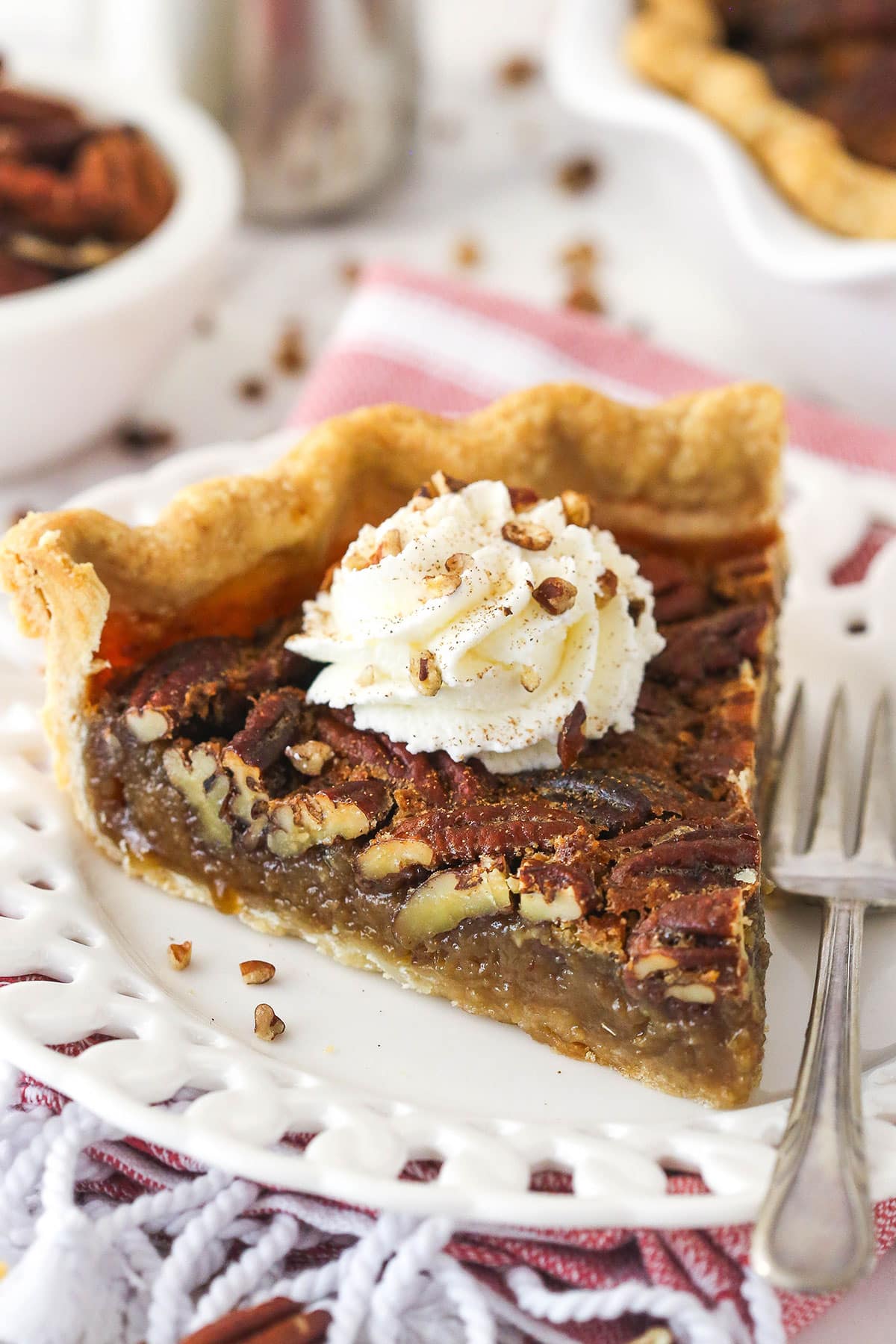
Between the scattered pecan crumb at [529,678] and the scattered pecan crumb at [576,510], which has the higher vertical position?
the scattered pecan crumb at [576,510]

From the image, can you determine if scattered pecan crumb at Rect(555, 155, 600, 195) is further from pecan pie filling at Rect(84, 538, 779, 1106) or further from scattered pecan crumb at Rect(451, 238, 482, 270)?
pecan pie filling at Rect(84, 538, 779, 1106)

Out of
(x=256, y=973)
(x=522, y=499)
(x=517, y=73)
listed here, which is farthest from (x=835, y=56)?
(x=256, y=973)

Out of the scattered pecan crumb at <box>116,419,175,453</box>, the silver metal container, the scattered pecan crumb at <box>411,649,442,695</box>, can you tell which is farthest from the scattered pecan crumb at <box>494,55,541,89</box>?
the scattered pecan crumb at <box>411,649,442,695</box>

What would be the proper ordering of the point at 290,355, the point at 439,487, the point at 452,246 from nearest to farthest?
the point at 439,487 < the point at 290,355 < the point at 452,246

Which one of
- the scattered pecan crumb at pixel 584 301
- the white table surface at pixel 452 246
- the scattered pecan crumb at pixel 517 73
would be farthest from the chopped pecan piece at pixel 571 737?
the scattered pecan crumb at pixel 517 73

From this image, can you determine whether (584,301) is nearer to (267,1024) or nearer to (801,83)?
(801,83)

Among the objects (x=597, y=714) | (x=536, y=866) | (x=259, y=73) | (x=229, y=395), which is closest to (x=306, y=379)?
(x=229, y=395)

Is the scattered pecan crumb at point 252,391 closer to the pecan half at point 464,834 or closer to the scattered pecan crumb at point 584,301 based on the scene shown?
the scattered pecan crumb at point 584,301
